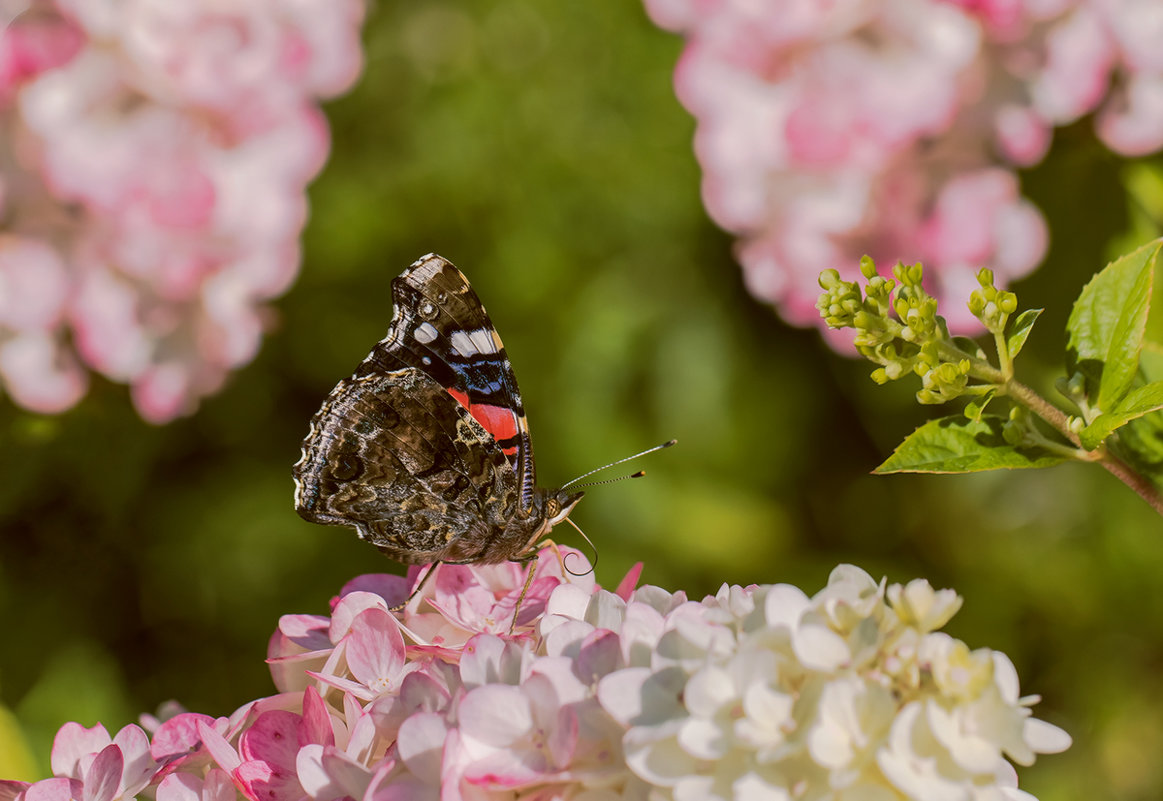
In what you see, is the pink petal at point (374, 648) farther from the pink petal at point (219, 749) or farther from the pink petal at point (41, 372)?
the pink petal at point (41, 372)

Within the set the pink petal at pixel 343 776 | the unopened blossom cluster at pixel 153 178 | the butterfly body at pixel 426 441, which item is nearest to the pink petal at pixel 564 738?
the pink petal at pixel 343 776

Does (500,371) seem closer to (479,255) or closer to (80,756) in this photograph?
(80,756)

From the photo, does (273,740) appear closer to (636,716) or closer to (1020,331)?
(636,716)

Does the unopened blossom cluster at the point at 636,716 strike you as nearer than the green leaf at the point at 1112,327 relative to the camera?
Yes

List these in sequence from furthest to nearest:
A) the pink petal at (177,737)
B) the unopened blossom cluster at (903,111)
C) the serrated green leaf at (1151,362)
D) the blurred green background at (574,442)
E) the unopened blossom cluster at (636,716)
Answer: the blurred green background at (574,442)
the unopened blossom cluster at (903,111)
the serrated green leaf at (1151,362)
the pink petal at (177,737)
the unopened blossom cluster at (636,716)

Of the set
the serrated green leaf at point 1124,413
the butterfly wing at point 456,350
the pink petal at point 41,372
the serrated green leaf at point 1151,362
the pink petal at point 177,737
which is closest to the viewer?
the serrated green leaf at point 1124,413

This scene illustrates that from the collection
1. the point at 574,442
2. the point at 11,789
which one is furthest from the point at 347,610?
the point at 574,442
